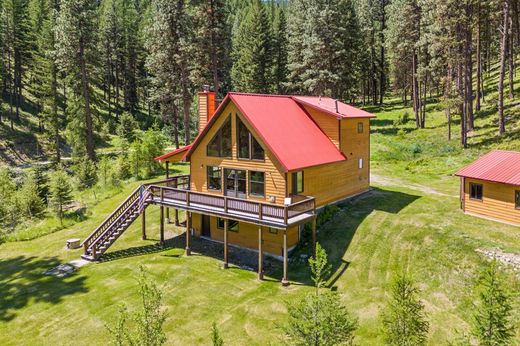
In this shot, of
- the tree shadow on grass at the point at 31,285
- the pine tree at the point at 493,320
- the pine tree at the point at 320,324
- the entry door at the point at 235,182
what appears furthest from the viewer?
the entry door at the point at 235,182

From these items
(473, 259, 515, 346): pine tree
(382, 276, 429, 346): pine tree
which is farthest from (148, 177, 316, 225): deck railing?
(473, 259, 515, 346): pine tree

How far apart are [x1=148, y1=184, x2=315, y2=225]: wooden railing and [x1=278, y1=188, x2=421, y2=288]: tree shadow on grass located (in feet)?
8.26

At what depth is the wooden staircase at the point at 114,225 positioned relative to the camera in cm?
2334

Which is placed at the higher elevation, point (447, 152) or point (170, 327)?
point (447, 152)

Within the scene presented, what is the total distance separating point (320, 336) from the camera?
888 centimetres

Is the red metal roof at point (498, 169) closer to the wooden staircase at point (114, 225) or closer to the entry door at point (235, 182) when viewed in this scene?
the entry door at point (235, 182)

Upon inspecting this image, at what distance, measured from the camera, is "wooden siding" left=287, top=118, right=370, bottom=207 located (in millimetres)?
22891

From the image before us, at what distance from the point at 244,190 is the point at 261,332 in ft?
29.9

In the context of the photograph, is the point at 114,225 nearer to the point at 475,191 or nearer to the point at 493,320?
the point at 493,320

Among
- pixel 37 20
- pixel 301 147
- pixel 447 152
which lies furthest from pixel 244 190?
pixel 37 20

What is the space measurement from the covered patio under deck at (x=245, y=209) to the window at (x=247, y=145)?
276 cm

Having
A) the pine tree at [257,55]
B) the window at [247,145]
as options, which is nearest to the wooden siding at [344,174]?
the window at [247,145]

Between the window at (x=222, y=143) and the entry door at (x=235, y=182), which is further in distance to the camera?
the window at (x=222, y=143)

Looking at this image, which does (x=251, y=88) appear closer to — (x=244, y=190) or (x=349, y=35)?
(x=349, y=35)
